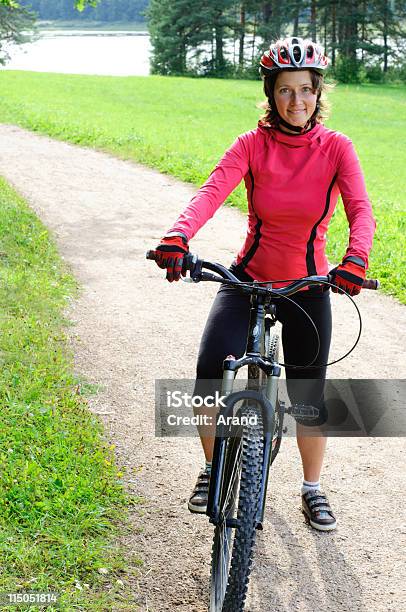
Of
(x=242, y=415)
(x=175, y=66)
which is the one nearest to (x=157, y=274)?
(x=242, y=415)

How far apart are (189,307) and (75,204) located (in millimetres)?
5192

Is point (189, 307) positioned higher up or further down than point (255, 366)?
further down

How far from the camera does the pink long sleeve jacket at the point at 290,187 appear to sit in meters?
3.74

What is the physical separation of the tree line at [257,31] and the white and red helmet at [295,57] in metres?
51.1

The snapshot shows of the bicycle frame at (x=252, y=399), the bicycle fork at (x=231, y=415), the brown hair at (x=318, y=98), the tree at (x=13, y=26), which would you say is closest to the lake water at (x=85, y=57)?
the tree at (x=13, y=26)

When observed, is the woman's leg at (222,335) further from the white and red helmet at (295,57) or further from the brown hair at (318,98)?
the white and red helmet at (295,57)

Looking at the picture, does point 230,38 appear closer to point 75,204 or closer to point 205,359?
point 75,204

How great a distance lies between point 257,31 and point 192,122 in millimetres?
32044

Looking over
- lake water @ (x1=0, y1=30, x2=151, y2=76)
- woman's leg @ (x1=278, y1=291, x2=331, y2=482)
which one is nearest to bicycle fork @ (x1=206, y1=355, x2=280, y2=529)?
woman's leg @ (x1=278, y1=291, x2=331, y2=482)

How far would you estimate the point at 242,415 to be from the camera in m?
3.32

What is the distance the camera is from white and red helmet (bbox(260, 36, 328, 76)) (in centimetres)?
366

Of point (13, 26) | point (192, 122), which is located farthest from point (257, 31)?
point (192, 122)

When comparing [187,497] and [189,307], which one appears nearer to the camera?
[187,497]

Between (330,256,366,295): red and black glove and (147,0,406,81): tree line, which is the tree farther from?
(330,256,366,295): red and black glove
